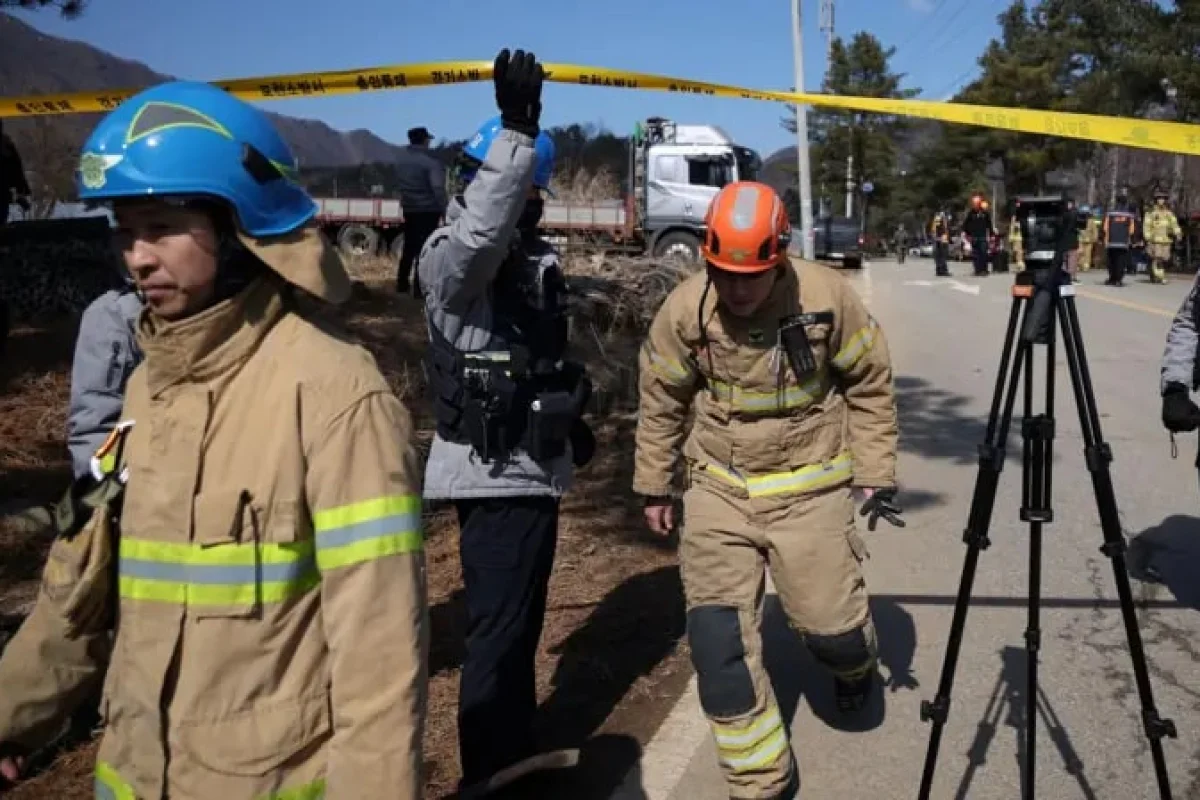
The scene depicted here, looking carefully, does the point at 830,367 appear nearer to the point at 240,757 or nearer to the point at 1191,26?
the point at 240,757

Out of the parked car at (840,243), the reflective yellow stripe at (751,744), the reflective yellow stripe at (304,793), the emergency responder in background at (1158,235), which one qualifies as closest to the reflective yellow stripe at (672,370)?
the reflective yellow stripe at (751,744)

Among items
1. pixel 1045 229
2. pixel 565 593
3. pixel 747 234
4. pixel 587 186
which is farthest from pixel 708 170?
pixel 1045 229

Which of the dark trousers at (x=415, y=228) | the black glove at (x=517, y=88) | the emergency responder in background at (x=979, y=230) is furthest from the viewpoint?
the emergency responder in background at (x=979, y=230)

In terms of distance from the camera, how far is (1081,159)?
52.8 meters

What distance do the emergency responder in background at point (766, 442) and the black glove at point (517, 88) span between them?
2.89ft

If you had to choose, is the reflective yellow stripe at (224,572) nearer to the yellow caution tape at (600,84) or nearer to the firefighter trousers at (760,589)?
the firefighter trousers at (760,589)

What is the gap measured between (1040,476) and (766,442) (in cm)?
90

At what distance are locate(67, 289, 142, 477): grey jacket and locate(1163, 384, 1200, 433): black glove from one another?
4062 mm

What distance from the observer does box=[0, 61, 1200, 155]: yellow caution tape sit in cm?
412

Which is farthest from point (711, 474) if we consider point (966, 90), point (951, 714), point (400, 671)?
point (966, 90)

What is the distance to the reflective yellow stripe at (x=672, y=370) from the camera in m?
4.05

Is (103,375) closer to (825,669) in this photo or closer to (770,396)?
(770,396)

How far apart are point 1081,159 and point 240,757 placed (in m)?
56.9

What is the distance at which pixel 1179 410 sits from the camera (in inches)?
189
